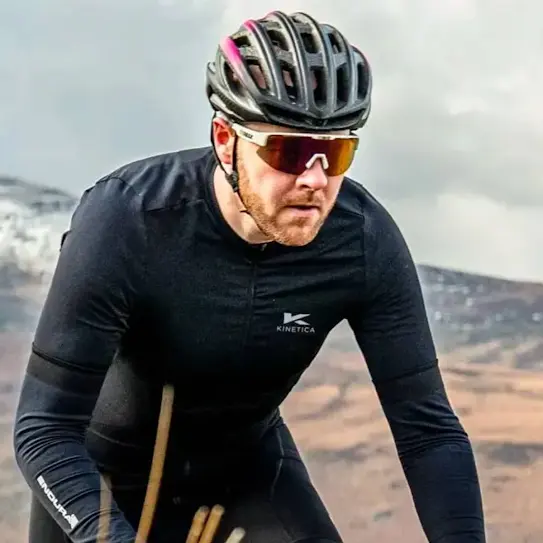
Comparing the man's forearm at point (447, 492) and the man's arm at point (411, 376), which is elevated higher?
the man's arm at point (411, 376)

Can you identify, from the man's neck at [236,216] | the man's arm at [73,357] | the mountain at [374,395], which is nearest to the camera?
the man's arm at [73,357]

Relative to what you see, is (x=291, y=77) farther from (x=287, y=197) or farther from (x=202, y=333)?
(x=202, y=333)

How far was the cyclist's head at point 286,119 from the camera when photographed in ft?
3.50

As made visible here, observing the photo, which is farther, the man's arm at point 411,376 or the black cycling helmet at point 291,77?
the man's arm at point 411,376

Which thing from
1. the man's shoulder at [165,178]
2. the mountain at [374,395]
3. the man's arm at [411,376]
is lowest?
the mountain at [374,395]

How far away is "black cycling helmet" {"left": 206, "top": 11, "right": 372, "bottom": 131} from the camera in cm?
107

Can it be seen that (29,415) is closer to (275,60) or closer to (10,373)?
(275,60)

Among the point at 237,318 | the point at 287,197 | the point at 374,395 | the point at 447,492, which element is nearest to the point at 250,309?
the point at 237,318

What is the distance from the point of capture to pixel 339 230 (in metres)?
1.19

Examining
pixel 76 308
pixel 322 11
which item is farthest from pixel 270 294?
pixel 322 11

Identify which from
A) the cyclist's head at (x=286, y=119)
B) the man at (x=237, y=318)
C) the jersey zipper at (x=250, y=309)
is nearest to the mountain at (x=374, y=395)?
the man at (x=237, y=318)

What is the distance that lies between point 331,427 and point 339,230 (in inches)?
54.8

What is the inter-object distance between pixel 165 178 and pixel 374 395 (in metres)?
1.49

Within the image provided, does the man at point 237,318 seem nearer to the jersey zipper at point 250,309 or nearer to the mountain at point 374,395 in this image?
the jersey zipper at point 250,309
